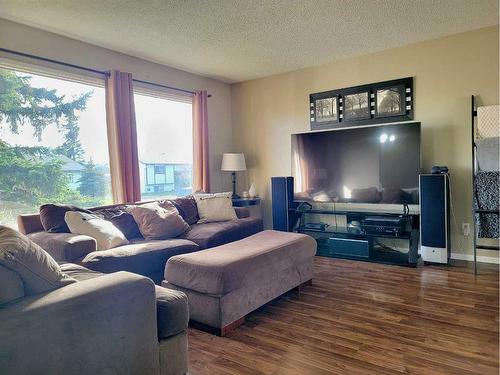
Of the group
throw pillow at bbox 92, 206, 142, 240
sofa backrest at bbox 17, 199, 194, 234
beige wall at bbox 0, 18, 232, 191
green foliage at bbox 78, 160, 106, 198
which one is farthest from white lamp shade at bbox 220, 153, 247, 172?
sofa backrest at bbox 17, 199, 194, 234

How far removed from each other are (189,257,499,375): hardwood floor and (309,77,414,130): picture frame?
1.91 m

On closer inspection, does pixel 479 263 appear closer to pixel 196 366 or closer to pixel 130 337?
pixel 196 366

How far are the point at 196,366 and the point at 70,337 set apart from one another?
32.9 inches

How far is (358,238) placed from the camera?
406 centimetres

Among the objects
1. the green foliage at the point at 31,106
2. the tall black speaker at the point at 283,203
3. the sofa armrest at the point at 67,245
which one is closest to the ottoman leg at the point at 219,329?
the sofa armrest at the point at 67,245

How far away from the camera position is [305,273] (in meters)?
3.04

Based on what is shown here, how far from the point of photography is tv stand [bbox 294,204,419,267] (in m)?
3.80

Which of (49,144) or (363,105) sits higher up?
(363,105)

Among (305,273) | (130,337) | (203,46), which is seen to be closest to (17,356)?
(130,337)

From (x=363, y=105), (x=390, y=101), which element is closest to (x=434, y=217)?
(x=390, y=101)

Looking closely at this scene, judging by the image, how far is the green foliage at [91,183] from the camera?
369 centimetres

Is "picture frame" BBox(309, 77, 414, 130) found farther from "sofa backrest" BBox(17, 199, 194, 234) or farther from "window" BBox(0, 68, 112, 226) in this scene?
"sofa backrest" BBox(17, 199, 194, 234)

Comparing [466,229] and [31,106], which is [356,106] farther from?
[31,106]

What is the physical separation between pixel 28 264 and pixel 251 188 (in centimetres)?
377
